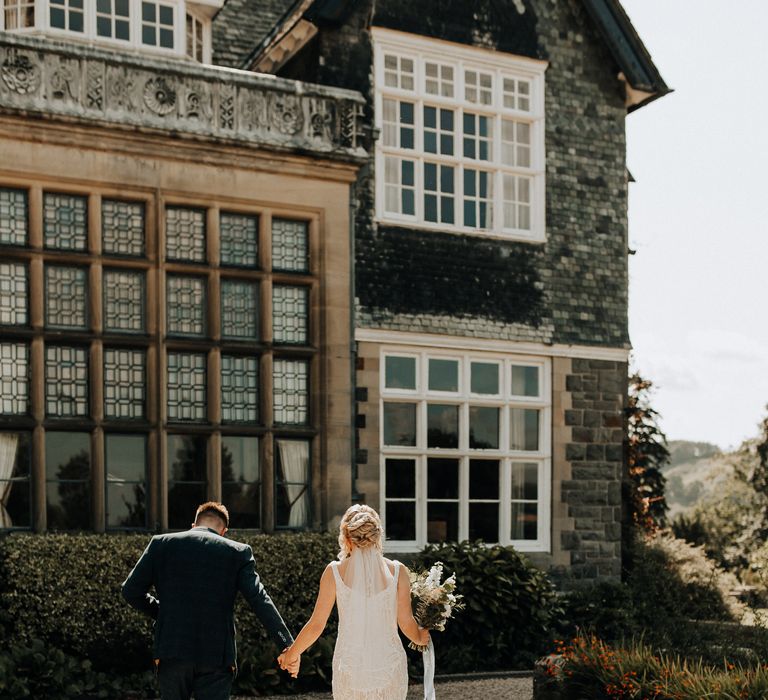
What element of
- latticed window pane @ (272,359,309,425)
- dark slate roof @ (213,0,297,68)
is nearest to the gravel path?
latticed window pane @ (272,359,309,425)

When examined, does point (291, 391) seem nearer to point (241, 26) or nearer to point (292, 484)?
point (292, 484)

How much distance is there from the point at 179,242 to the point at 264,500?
2.94m

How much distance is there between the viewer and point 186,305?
1434 centimetres

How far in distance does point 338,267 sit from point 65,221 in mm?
3083

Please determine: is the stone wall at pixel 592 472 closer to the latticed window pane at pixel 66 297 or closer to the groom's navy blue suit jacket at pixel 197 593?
the latticed window pane at pixel 66 297

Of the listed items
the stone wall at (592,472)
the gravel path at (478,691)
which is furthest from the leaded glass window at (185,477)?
the stone wall at (592,472)

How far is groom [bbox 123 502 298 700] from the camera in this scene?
313 inches

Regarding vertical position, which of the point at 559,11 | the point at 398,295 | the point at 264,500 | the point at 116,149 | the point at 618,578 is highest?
the point at 559,11

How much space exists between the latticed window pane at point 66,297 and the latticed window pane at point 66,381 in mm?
289

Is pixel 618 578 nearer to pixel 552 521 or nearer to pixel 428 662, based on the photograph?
pixel 552 521

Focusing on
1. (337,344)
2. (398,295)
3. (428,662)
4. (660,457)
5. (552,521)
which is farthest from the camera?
(660,457)

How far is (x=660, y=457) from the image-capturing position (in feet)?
81.3

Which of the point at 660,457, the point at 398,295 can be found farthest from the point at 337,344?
the point at 660,457

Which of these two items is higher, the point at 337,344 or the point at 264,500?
the point at 337,344
